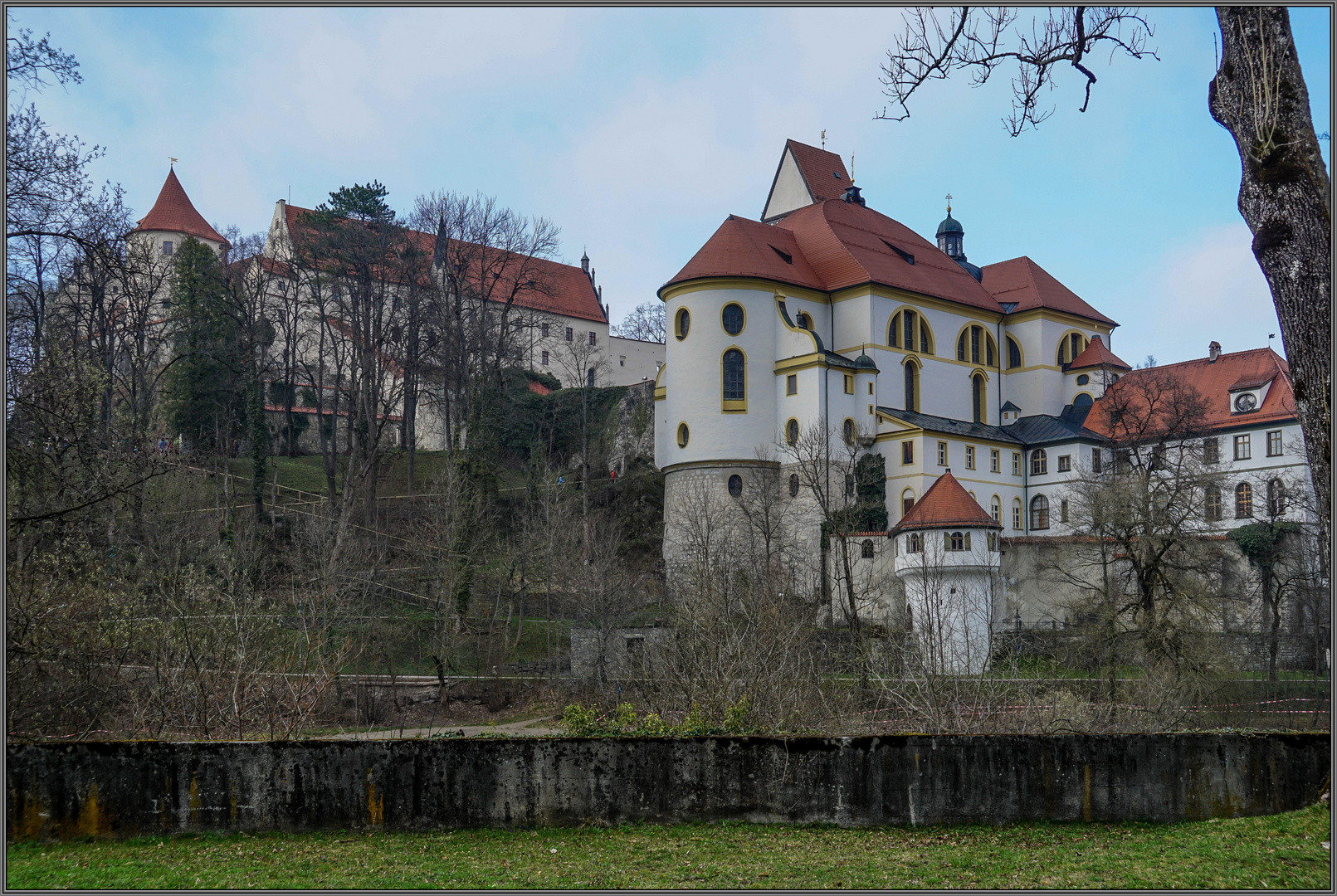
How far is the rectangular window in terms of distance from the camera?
43812mm

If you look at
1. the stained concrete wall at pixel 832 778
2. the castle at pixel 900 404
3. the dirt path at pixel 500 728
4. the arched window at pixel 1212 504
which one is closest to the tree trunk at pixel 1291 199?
the stained concrete wall at pixel 832 778

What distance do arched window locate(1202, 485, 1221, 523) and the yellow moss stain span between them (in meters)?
33.1

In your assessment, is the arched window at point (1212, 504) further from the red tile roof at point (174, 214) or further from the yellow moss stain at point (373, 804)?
the red tile roof at point (174, 214)

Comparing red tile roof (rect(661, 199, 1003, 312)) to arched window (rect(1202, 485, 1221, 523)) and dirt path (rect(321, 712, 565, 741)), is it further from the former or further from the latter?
dirt path (rect(321, 712, 565, 741))

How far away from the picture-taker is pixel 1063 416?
51781 mm

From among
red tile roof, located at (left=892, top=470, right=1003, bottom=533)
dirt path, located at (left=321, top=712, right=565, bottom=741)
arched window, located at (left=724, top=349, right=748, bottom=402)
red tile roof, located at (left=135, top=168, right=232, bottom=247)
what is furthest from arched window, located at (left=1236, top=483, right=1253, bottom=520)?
red tile roof, located at (left=135, top=168, right=232, bottom=247)

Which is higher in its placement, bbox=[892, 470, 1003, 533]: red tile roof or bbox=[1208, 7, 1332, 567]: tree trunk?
bbox=[1208, 7, 1332, 567]: tree trunk

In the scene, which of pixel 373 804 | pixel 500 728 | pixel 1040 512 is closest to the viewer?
pixel 373 804

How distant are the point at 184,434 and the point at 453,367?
12249 millimetres

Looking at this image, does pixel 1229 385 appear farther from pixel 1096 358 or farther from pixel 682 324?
pixel 682 324

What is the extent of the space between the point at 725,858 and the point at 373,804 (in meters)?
3.23

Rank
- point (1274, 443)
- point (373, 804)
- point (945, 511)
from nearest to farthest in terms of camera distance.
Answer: point (373, 804), point (945, 511), point (1274, 443)

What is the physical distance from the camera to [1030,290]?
177 ft

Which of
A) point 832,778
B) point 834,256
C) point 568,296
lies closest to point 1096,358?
point 834,256
